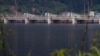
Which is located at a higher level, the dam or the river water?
the river water

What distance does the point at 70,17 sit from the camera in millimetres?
81500

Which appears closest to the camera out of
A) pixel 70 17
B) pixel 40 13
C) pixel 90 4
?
pixel 90 4

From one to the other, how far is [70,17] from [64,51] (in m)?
77.4

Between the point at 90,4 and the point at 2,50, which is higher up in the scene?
the point at 90,4

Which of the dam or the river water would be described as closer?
the river water

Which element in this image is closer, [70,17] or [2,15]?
[2,15]

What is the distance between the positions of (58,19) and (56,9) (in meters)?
4.05

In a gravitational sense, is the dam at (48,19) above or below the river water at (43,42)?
below

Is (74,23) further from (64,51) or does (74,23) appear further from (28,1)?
(64,51)

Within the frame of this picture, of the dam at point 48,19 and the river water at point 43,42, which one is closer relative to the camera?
the river water at point 43,42

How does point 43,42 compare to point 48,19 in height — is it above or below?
above

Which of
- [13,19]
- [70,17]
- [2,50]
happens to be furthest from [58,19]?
[2,50]

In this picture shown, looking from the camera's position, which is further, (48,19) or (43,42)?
(48,19)

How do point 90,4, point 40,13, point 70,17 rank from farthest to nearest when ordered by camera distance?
1. point 40,13
2. point 70,17
3. point 90,4
